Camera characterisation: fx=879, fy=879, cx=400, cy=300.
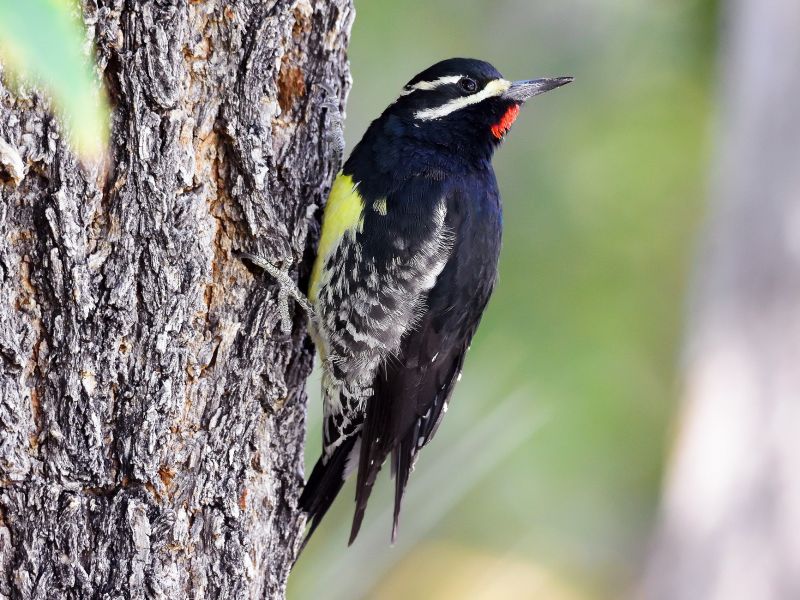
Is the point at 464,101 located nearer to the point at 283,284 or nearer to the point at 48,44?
the point at 283,284

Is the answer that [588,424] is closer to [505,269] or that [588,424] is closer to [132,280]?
[505,269]

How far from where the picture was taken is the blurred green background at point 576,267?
20.5 feet

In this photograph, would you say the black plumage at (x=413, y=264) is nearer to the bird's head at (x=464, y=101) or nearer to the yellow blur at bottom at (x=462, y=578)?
the bird's head at (x=464, y=101)

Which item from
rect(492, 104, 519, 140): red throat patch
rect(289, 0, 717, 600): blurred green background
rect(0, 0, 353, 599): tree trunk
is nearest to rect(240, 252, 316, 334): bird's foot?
rect(0, 0, 353, 599): tree trunk

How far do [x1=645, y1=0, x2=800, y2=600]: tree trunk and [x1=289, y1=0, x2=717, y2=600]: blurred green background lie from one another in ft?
4.05

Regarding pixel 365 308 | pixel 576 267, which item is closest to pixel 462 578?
pixel 576 267

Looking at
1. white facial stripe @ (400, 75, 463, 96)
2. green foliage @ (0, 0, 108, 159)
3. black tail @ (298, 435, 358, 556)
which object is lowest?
green foliage @ (0, 0, 108, 159)

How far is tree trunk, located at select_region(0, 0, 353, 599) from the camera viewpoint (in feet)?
6.24

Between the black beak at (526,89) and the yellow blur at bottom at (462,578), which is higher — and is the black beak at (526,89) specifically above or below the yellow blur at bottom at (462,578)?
above

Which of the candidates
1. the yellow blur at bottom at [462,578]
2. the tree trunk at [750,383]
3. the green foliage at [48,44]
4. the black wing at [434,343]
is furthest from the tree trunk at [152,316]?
the yellow blur at bottom at [462,578]

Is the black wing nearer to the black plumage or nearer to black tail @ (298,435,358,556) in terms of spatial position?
the black plumage

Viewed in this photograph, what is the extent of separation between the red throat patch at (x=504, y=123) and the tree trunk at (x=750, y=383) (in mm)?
2060

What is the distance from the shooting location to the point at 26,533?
1914 mm

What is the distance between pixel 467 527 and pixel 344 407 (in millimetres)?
3660
